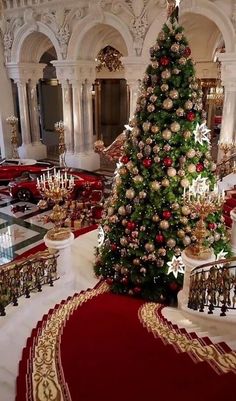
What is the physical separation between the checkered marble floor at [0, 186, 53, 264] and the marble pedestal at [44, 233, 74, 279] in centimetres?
258

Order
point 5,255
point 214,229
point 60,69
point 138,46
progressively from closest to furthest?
point 214,229, point 5,255, point 138,46, point 60,69

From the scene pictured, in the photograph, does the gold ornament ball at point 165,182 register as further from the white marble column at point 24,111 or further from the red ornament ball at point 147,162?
the white marble column at point 24,111

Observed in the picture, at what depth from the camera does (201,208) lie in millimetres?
4316

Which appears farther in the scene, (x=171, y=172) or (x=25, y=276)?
(x=25, y=276)

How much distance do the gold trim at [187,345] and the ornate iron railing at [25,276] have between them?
154 cm

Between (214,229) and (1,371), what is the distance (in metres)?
3.25

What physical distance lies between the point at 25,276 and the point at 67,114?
34.1 feet

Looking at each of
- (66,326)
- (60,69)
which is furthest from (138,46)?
(66,326)

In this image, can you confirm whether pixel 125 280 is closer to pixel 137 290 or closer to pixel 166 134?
pixel 137 290

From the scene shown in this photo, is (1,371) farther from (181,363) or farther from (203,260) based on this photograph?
(203,260)

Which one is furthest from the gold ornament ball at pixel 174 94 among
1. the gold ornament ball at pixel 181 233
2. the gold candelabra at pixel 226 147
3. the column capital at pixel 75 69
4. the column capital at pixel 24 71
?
the column capital at pixel 24 71

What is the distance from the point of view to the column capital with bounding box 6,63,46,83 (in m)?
15.2

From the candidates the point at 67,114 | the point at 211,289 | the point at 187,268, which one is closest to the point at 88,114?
the point at 67,114

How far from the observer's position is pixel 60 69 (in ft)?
44.4
